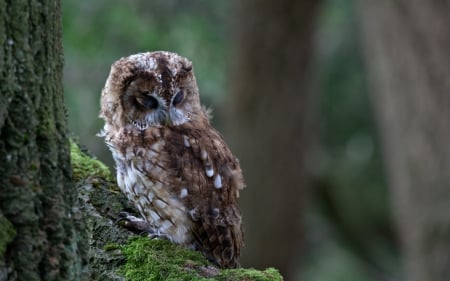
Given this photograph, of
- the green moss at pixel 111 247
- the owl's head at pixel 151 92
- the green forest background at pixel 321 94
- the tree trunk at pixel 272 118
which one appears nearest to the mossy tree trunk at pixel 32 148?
the green moss at pixel 111 247

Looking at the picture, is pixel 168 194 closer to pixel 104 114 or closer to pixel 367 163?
pixel 104 114

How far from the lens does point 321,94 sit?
1444 centimetres

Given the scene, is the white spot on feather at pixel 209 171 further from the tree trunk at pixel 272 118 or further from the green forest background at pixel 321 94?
the green forest background at pixel 321 94

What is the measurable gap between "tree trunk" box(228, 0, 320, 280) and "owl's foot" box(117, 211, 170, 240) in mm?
5439

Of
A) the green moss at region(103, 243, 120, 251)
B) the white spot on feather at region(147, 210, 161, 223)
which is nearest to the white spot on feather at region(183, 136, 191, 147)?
the white spot on feather at region(147, 210, 161, 223)

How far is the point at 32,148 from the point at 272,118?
278 inches

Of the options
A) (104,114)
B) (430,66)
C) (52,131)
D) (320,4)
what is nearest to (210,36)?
(320,4)

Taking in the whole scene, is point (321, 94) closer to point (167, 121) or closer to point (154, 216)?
point (167, 121)

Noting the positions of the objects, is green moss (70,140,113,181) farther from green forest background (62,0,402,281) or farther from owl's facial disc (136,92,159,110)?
green forest background (62,0,402,281)

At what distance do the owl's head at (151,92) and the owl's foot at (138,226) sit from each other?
45cm

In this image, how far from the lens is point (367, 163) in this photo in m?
15.0

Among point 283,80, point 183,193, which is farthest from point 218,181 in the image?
point 283,80

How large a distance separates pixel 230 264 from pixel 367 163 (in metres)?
11.5

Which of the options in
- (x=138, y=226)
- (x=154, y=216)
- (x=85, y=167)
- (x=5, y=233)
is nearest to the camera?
(x=5, y=233)
